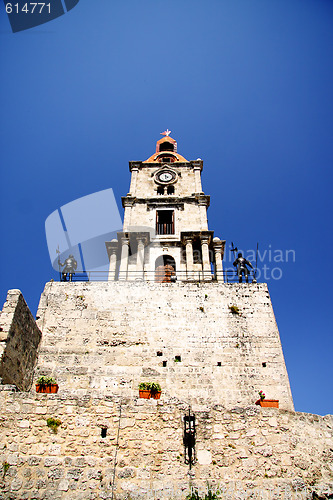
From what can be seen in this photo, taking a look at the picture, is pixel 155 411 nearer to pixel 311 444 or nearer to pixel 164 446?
pixel 164 446

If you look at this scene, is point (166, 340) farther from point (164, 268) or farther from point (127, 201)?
point (127, 201)

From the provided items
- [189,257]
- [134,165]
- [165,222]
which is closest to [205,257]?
[189,257]

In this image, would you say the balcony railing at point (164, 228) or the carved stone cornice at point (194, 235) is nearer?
the carved stone cornice at point (194, 235)

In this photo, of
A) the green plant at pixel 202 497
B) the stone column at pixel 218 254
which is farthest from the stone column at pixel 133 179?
the green plant at pixel 202 497

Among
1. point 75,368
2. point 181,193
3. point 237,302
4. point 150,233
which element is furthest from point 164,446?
point 181,193

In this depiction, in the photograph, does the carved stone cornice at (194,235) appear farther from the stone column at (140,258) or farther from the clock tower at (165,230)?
the stone column at (140,258)

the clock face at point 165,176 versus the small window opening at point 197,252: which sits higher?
the clock face at point 165,176

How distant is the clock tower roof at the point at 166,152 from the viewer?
30750 mm

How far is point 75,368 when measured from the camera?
41.5 ft

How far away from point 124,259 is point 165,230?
4.20 m

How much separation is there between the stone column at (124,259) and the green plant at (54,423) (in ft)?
39.6

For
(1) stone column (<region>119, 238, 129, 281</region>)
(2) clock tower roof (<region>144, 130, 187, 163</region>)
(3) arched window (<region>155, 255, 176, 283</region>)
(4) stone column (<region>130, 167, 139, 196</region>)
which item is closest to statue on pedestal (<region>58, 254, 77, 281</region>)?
(1) stone column (<region>119, 238, 129, 281</region>)

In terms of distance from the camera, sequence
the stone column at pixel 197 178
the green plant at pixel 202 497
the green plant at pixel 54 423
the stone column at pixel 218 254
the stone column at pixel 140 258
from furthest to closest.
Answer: the stone column at pixel 197 178 < the stone column at pixel 218 254 < the stone column at pixel 140 258 < the green plant at pixel 54 423 < the green plant at pixel 202 497

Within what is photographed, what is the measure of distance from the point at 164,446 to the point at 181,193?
2023 centimetres
